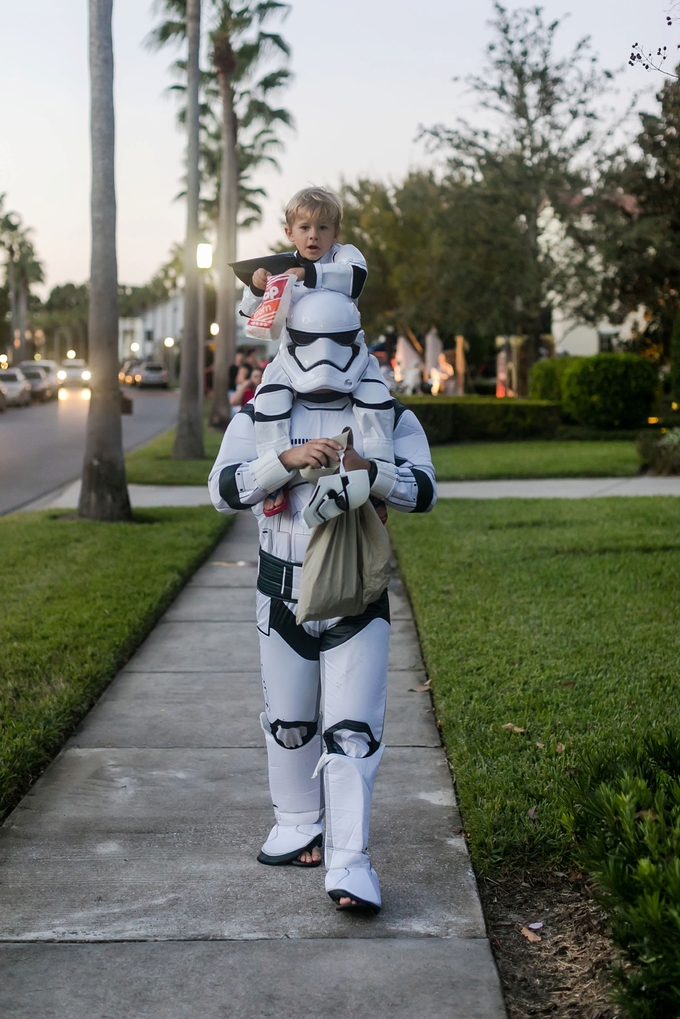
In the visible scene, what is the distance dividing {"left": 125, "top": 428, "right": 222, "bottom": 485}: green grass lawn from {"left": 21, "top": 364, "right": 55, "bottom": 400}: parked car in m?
28.8

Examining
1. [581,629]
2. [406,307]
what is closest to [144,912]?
[581,629]

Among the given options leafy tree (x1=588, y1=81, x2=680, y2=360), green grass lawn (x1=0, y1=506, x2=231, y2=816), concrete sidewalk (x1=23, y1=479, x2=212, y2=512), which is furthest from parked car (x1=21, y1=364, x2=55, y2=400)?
green grass lawn (x1=0, y1=506, x2=231, y2=816)

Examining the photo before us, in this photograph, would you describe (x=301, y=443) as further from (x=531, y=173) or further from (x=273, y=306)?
(x=531, y=173)

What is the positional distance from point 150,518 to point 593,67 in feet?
62.5

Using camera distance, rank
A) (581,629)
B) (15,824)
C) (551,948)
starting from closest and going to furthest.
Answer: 1. (551,948)
2. (15,824)
3. (581,629)

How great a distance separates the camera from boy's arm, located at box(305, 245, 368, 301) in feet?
11.2

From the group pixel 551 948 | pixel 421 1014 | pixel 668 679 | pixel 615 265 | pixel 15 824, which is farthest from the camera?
pixel 615 265

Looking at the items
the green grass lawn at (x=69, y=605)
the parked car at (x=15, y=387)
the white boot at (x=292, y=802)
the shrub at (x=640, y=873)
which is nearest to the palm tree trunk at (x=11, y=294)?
the parked car at (x=15, y=387)

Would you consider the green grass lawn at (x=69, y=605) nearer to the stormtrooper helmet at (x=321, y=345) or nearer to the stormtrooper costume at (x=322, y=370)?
the stormtrooper costume at (x=322, y=370)

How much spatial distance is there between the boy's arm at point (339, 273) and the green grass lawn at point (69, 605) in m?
2.27

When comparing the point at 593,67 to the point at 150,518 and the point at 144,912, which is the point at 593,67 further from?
the point at 144,912

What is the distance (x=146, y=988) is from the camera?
2947 millimetres

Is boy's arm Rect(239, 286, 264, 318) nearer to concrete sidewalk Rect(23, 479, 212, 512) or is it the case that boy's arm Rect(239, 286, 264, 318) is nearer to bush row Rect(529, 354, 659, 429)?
concrete sidewalk Rect(23, 479, 212, 512)

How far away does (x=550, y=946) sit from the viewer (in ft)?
10.7
